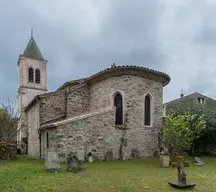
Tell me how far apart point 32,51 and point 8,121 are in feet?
48.0

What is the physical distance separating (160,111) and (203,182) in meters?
9.45

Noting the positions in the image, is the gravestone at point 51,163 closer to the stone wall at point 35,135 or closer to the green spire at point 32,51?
the stone wall at point 35,135

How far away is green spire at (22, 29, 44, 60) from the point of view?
3744cm

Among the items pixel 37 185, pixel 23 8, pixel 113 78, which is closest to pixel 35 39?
pixel 113 78

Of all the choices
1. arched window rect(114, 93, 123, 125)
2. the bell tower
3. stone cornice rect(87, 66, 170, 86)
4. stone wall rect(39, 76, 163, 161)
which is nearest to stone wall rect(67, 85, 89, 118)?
stone wall rect(39, 76, 163, 161)

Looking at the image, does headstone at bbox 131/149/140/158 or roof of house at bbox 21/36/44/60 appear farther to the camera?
roof of house at bbox 21/36/44/60

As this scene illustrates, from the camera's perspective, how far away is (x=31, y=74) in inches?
1438

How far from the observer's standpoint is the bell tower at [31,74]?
3462cm

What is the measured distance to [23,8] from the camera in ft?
37.1

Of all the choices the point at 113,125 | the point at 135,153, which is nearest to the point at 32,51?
the point at 113,125

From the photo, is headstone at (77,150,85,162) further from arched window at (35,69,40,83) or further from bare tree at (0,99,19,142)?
arched window at (35,69,40,83)

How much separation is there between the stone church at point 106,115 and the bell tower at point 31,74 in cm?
1458

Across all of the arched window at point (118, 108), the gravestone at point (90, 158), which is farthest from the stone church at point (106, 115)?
the gravestone at point (90, 158)

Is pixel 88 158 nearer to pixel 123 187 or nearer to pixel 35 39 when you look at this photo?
pixel 123 187
